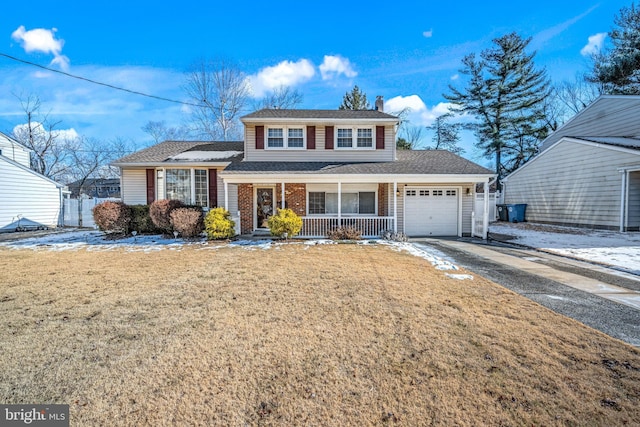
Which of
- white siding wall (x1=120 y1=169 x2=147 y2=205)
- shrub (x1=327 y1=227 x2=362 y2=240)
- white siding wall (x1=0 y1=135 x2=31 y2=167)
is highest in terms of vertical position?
white siding wall (x1=0 y1=135 x2=31 y2=167)

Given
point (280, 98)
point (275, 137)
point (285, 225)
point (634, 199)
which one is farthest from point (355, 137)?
point (280, 98)

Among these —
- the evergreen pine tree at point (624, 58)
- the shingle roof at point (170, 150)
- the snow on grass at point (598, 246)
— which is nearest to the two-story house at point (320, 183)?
the shingle roof at point (170, 150)

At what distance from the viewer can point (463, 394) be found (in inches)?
95.8

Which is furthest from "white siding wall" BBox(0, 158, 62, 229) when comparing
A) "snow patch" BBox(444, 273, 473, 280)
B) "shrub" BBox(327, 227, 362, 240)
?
"snow patch" BBox(444, 273, 473, 280)

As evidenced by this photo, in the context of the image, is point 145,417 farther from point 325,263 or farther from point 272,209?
point 272,209

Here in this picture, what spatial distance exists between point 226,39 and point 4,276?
16.2 metres

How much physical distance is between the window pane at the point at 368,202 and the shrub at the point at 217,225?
5.88 meters

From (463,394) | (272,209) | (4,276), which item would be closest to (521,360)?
(463,394)

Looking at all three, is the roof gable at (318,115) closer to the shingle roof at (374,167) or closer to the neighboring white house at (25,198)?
the shingle roof at (374,167)

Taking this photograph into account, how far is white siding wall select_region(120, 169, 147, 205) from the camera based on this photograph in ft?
46.1

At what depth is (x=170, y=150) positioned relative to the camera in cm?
1527

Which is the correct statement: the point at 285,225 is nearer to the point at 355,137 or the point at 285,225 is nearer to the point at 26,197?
the point at 355,137

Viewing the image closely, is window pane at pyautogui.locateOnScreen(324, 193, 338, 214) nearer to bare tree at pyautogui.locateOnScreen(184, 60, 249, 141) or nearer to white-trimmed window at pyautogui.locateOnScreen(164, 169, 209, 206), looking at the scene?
white-trimmed window at pyautogui.locateOnScreen(164, 169, 209, 206)

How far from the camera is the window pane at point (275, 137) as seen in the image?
13.8 meters
